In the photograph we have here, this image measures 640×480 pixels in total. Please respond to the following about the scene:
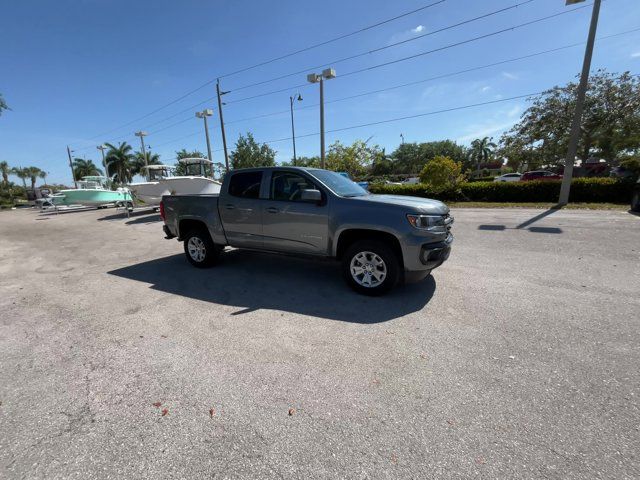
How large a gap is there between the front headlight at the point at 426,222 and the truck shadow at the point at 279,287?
0.99m

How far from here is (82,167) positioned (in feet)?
237

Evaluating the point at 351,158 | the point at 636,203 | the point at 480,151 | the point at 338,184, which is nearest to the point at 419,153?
the point at 480,151

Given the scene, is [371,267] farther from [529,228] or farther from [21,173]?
[21,173]

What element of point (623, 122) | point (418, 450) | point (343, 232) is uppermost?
point (623, 122)

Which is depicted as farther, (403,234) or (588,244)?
(588,244)

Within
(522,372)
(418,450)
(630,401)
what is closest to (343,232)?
(522,372)

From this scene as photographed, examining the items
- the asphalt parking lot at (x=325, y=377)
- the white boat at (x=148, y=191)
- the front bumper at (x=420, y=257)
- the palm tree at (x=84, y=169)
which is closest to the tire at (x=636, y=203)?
the asphalt parking lot at (x=325, y=377)

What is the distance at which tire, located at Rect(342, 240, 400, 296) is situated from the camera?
4148mm

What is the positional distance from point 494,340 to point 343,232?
90.9 inches

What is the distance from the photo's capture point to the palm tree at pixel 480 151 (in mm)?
79750

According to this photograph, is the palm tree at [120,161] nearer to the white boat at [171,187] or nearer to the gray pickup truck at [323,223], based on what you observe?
the white boat at [171,187]

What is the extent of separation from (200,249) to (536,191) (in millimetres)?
16624

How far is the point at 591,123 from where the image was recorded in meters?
23.3

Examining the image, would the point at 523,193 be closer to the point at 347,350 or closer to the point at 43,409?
the point at 347,350
